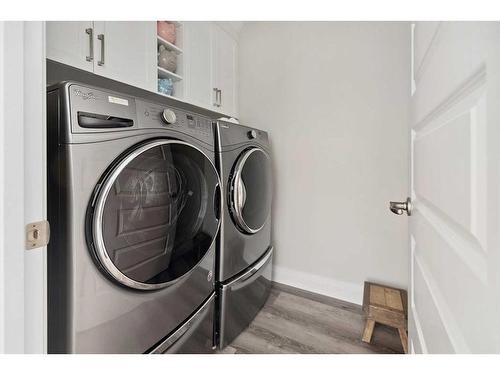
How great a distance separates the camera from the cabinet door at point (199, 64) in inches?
62.4

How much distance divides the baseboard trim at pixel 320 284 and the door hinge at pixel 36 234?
174 cm

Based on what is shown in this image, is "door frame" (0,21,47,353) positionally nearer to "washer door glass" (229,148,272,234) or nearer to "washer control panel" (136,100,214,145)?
"washer control panel" (136,100,214,145)

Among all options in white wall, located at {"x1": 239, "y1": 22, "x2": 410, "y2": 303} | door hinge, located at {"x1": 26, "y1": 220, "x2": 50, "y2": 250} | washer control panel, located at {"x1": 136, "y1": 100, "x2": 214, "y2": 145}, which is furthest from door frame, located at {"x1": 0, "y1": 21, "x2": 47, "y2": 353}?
white wall, located at {"x1": 239, "y1": 22, "x2": 410, "y2": 303}

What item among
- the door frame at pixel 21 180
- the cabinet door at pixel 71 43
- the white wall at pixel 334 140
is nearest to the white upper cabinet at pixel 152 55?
the cabinet door at pixel 71 43

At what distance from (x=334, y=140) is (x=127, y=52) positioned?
1484 mm

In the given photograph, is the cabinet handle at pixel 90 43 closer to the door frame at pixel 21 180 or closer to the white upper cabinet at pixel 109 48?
the white upper cabinet at pixel 109 48

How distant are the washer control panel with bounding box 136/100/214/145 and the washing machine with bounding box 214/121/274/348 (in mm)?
93

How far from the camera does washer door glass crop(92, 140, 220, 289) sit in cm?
71

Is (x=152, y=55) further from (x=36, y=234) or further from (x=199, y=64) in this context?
(x=36, y=234)

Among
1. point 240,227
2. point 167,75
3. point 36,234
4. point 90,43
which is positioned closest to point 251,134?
point 240,227

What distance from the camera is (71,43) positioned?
3.29ft
